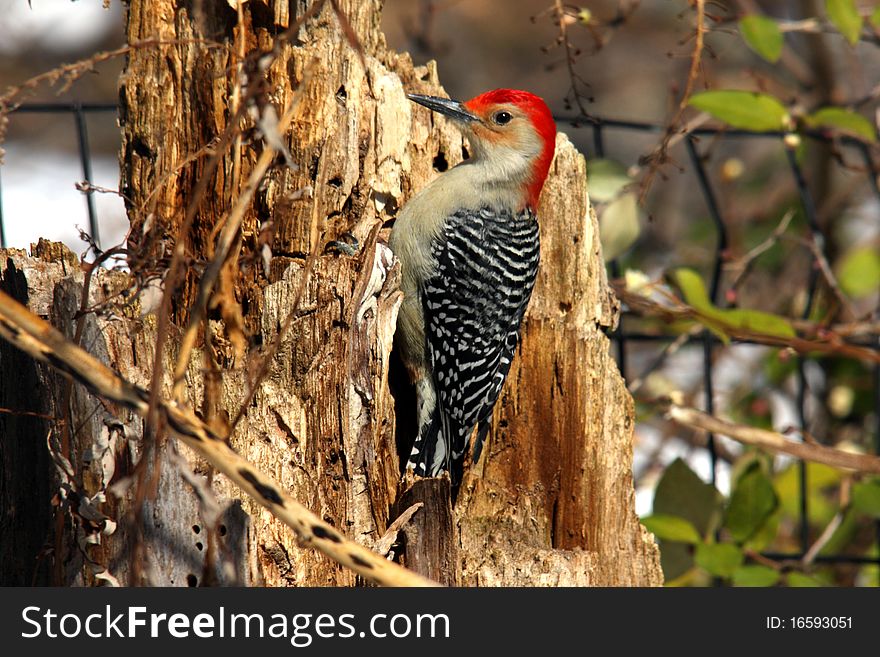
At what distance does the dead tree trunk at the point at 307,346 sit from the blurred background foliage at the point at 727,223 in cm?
56

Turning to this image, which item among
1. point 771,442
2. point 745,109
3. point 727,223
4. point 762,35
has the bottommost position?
point 771,442

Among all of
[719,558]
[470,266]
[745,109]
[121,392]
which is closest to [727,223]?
[745,109]

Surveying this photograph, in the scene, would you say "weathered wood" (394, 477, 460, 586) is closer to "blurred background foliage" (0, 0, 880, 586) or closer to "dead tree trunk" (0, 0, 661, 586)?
"dead tree trunk" (0, 0, 661, 586)

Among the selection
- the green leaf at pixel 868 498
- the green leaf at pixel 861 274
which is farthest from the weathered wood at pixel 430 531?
the green leaf at pixel 861 274

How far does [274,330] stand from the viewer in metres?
2.69

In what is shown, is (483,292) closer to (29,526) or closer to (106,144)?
(29,526)

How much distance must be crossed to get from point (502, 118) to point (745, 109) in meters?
0.97

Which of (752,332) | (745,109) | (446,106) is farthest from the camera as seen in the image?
(745,109)

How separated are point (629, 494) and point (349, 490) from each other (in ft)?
3.57

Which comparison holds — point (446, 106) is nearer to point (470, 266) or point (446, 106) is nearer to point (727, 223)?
point (470, 266)

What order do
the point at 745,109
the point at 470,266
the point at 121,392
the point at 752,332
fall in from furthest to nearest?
the point at 745,109
the point at 752,332
the point at 470,266
the point at 121,392

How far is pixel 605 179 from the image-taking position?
4.24 meters
